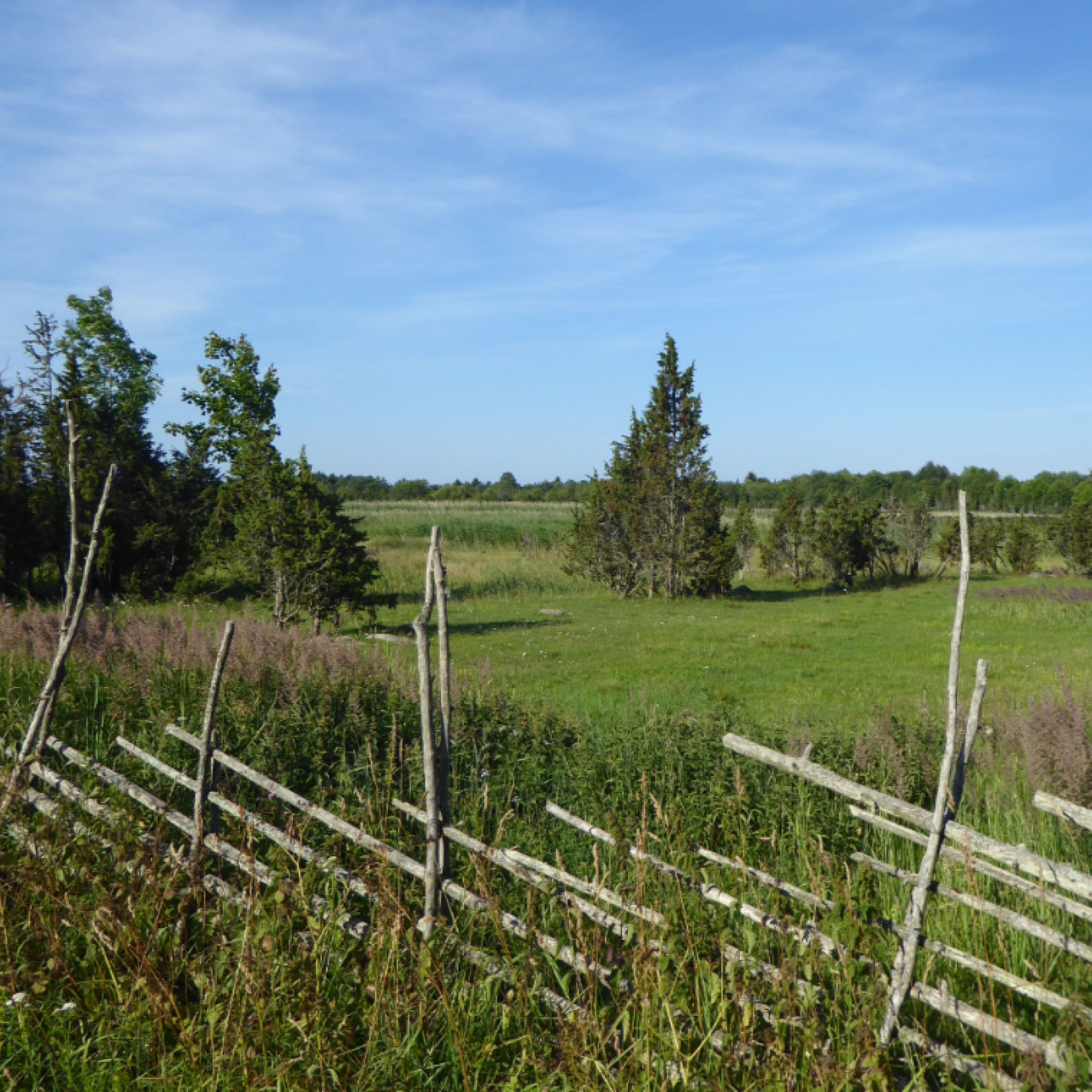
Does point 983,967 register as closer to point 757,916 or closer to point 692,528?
point 757,916

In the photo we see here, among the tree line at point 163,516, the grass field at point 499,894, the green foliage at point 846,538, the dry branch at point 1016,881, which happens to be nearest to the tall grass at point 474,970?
the grass field at point 499,894

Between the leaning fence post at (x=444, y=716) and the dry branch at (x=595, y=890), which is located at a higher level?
the leaning fence post at (x=444, y=716)

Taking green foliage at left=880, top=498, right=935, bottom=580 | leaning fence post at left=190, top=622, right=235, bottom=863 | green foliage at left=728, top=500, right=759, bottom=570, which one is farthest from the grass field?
green foliage at left=728, top=500, right=759, bottom=570

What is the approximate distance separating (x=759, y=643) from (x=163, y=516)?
15256 millimetres

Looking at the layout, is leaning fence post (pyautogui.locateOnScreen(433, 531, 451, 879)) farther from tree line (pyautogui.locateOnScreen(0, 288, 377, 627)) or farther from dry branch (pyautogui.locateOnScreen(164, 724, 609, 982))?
tree line (pyautogui.locateOnScreen(0, 288, 377, 627))

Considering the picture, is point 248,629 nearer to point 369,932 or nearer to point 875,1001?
point 369,932

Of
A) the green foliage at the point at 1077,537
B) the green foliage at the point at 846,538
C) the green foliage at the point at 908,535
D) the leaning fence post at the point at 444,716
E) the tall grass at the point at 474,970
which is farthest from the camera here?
the green foliage at the point at 908,535

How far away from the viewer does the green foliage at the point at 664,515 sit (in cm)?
2584

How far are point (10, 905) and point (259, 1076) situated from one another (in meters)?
1.73

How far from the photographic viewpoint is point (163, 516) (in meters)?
21.5

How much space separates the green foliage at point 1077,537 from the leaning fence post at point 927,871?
32.0 metres

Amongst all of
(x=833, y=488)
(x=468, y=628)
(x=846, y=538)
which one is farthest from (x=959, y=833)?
(x=833, y=488)

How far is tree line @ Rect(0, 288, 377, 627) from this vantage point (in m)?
15.1

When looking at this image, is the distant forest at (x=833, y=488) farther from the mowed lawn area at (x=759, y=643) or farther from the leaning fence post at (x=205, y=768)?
the leaning fence post at (x=205, y=768)
